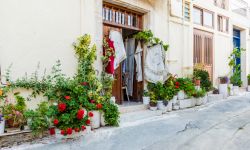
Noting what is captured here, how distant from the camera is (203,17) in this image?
10469 millimetres

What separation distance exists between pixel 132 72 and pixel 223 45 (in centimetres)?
637

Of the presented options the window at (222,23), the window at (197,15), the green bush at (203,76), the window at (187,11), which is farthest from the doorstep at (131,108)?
the window at (222,23)

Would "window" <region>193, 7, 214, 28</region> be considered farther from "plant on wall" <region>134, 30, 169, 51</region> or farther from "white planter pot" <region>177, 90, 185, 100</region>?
"white planter pot" <region>177, 90, 185, 100</region>

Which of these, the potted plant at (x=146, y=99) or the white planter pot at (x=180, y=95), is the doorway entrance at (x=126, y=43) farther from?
the white planter pot at (x=180, y=95)

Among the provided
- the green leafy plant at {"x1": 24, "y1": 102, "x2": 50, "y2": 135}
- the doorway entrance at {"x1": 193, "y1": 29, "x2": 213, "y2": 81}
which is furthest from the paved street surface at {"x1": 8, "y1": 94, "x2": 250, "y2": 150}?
the doorway entrance at {"x1": 193, "y1": 29, "x2": 213, "y2": 81}

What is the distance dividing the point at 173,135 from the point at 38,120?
9.31 ft

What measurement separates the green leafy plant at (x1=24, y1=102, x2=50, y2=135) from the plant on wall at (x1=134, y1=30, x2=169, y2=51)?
4057mm

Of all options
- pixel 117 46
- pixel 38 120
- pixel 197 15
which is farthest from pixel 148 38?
pixel 38 120

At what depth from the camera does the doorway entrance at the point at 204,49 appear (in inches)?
396

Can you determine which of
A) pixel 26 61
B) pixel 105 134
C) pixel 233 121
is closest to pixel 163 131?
pixel 105 134

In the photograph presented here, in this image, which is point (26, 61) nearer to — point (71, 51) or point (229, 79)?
point (71, 51)

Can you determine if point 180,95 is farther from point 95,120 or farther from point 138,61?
point 95,120

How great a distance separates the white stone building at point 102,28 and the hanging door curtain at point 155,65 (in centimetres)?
62

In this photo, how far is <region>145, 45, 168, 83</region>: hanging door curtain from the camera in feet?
24.6
